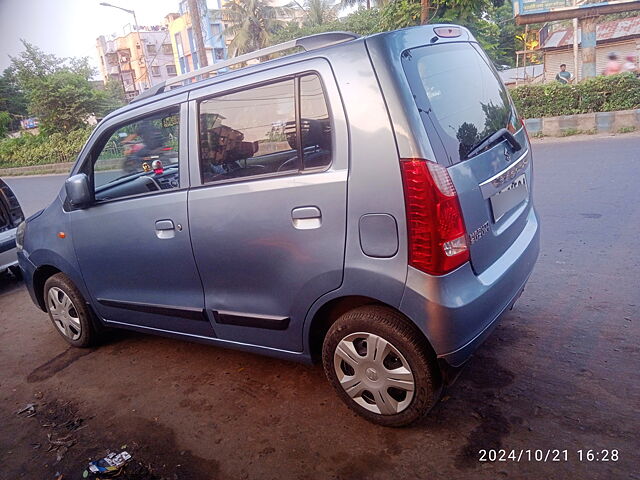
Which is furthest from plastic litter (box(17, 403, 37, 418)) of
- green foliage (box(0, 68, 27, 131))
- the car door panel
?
green foliage (box(0, 68, 27, 131))

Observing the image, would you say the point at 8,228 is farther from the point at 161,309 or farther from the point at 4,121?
the point at 4,121

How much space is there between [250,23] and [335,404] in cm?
3691

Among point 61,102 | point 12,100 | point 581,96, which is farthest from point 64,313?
point 12,100

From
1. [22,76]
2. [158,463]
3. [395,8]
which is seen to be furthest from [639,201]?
[22,76]

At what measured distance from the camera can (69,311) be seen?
155 inches

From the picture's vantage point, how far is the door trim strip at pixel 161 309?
305 cm

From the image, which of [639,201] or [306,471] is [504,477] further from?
[639,201]

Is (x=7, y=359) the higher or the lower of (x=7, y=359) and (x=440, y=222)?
the lower

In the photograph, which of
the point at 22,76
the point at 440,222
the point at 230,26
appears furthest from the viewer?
the point at 230,26

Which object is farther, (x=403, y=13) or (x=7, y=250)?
(x=403, y=13)

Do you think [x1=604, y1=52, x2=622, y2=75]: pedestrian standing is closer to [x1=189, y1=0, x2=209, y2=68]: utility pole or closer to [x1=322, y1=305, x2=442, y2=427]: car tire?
[x1=189, y1=0, x2=209, y2=68]: utility pole

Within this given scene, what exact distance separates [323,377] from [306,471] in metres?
0.80

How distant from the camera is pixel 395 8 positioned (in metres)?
14.3

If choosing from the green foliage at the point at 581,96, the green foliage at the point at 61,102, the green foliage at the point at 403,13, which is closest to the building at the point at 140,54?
the green foliage at the point at 61,102
